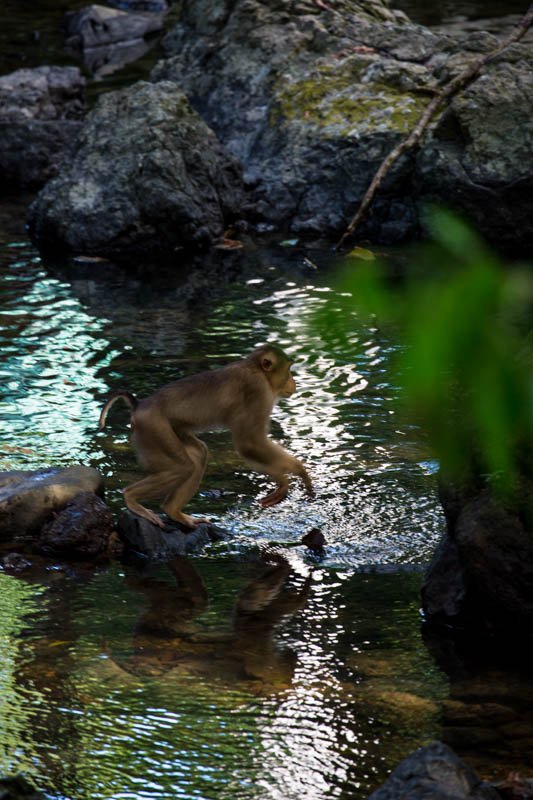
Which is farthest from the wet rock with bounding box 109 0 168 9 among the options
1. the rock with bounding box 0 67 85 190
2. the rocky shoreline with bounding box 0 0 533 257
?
the rocky shoreline with bounding box 0 0 533 257

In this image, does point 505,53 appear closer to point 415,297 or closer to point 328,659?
point 328,659

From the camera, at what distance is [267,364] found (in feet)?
21.2

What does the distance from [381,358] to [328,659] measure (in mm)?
4524

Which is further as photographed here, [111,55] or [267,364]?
[111,55]

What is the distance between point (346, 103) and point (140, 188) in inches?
126

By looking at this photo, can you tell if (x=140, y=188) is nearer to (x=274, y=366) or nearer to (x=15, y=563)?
(x=274, y=366)

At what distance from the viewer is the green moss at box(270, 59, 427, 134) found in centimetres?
1373

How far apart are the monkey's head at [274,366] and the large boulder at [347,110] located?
16.8ft

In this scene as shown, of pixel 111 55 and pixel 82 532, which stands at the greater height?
pixel 111 55

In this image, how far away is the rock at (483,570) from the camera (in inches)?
187

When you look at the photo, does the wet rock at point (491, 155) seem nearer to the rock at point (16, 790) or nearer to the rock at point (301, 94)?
the rock at point (301, 94)

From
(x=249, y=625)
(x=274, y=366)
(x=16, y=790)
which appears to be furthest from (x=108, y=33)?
(x=16, y=790)

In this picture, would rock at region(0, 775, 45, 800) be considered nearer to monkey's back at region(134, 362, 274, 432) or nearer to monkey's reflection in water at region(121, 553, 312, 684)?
monkey's reflection in water at region(121, 553, 312, 684)


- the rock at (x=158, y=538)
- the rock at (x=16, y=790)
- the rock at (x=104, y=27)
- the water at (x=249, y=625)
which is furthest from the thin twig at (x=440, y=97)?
the rock at (x=104, y=27)
